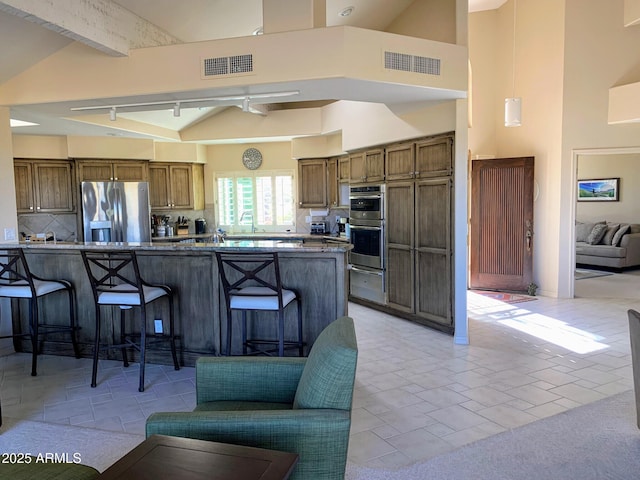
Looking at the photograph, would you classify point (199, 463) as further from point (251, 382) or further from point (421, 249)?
point (421, 249)

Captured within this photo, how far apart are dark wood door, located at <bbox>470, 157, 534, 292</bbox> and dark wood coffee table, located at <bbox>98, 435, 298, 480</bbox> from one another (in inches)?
255

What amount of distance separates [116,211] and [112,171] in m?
0.66

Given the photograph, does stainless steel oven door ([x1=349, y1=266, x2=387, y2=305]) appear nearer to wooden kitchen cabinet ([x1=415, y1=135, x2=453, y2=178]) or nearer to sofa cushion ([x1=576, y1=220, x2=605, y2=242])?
wooden kitchen cabinet ([x1=415, y1=135, x2=453, y2=178])

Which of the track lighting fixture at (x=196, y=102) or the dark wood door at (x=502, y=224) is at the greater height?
the track lighting fixture at (x=196, y=102)

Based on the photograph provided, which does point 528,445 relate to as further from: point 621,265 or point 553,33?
point 621,265

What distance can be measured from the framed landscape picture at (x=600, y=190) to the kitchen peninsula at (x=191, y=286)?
27.1ft

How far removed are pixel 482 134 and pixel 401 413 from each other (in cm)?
591

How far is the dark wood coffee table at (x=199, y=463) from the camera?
1358mm

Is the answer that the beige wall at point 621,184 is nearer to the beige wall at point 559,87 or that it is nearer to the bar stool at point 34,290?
the beige wall at point 559,87


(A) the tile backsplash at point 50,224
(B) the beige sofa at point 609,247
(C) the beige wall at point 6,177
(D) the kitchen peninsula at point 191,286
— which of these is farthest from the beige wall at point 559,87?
(A) the tile backsplash at point 50,224

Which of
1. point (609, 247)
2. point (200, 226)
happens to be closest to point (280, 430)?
point (200, 226)

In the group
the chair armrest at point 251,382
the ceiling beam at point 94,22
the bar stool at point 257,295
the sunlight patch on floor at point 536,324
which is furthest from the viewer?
the sunlight patch on floor at point 536,324

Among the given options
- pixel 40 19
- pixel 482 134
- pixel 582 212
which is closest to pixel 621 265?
pixel 582 212

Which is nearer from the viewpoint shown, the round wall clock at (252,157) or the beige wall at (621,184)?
the round wall clock at (252,157)
